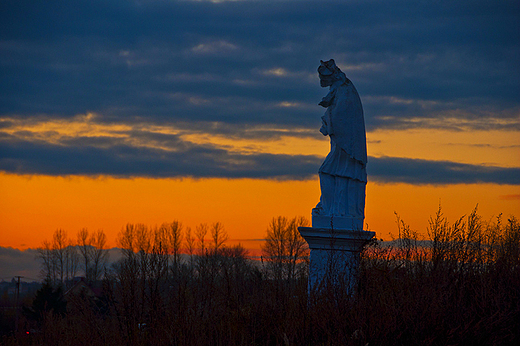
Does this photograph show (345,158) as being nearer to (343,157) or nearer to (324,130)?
(343,157)

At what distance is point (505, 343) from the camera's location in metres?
6.41

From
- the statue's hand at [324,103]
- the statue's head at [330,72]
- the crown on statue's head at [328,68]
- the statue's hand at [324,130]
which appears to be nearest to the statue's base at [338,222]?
the statue's hand at [324,130]

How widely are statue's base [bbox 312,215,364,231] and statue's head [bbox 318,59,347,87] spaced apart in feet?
7.80

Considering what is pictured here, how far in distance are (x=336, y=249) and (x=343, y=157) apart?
1.64 m

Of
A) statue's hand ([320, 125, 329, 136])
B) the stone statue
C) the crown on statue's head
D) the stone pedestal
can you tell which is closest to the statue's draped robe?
the stone statue

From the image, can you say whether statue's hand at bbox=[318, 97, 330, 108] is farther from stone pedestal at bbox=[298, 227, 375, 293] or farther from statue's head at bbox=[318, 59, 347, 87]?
stone pedestal at bbox=[298, 227, 375, 293]

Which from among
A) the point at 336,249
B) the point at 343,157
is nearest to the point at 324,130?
the point at 343,157

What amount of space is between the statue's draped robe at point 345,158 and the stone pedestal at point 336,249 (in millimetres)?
577

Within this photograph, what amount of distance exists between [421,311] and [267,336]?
231 centimetres

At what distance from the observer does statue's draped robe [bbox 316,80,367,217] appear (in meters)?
9.05

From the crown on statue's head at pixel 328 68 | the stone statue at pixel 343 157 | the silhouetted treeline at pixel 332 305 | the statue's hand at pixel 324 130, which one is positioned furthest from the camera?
the statue's hand at pixel 324 130

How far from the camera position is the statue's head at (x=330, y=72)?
30.3 feet

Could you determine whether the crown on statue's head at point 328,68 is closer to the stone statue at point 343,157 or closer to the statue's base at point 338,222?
the stone statue at point 343,157

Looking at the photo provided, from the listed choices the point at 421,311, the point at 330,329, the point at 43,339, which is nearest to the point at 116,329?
the point at 43,339
